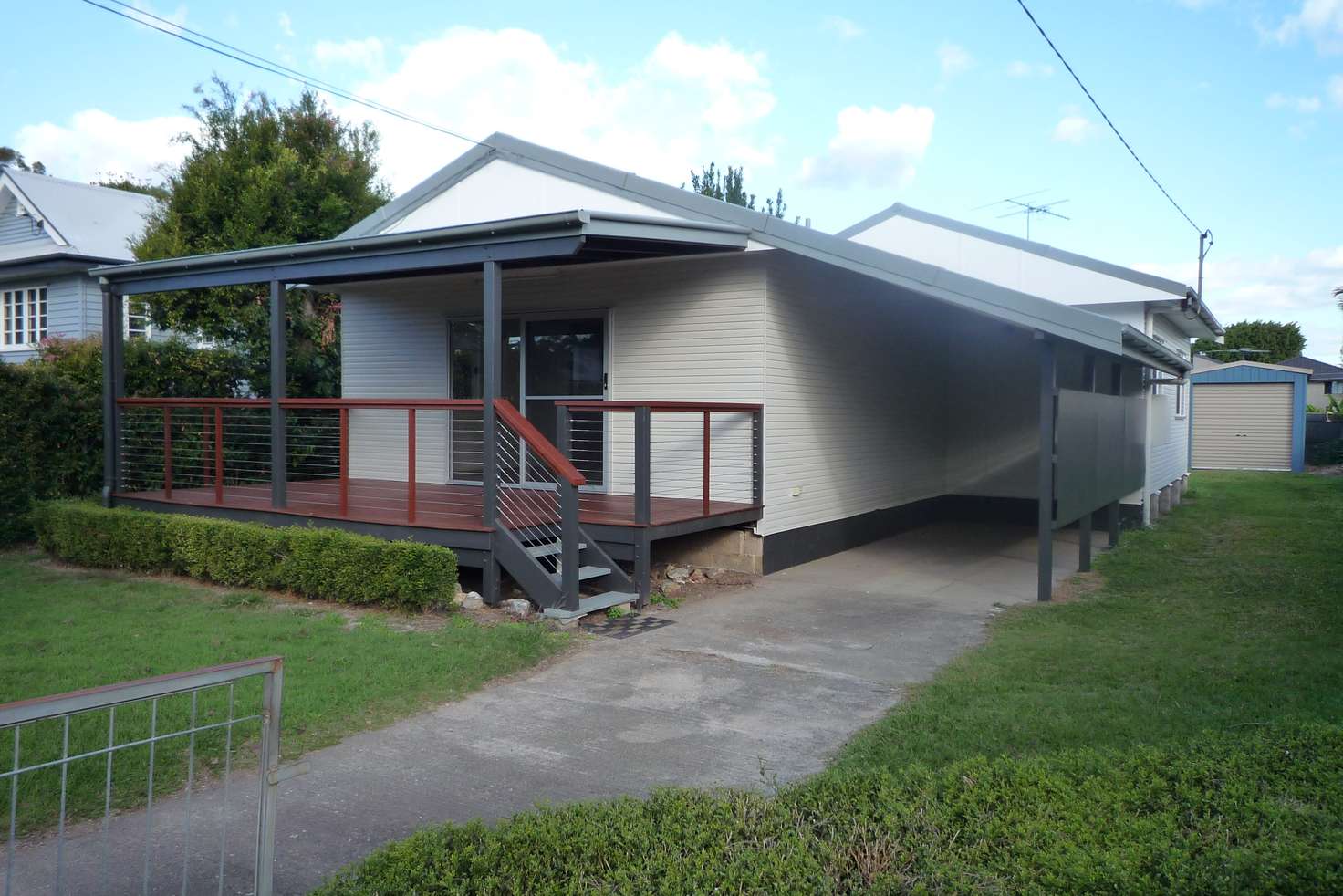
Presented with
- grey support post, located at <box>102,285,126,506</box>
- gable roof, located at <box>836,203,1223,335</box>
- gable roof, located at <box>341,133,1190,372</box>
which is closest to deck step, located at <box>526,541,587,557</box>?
gable roof, located at <box>341,133,1190,372</box>

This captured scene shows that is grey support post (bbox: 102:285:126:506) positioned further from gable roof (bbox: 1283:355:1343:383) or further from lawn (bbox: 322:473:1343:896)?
gable roof (bbox: 1283:355:1343:383)

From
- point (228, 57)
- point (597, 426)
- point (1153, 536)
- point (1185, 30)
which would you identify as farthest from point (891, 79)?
point (228, 57)

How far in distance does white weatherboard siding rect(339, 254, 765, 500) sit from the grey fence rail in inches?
211

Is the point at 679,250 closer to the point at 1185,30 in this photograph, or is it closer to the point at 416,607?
the point at 416,607

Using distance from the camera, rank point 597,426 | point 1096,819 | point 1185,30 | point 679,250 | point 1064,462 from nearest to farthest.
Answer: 1. point 1096,819
2. point 1064,462
3. point 679,250
4. point 597,426
5. point 1185,30

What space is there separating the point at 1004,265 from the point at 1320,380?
3074 cm

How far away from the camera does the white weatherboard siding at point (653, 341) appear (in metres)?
9.89

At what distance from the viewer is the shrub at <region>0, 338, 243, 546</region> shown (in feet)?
36.5

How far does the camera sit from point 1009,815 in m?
3.43

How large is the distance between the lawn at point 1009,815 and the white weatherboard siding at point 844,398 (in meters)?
4.55

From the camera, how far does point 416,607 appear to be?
7918 mm

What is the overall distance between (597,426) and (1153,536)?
7.47 metres

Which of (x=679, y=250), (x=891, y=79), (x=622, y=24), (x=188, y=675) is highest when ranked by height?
(x=622, y=24)

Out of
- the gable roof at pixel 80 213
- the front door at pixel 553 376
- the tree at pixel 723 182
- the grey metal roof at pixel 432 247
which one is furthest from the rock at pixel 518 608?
the tree at pixel 723 182
